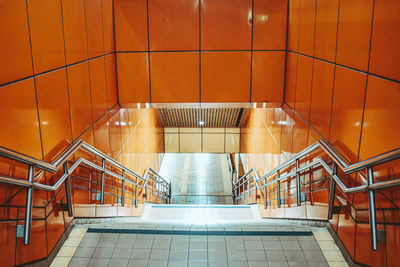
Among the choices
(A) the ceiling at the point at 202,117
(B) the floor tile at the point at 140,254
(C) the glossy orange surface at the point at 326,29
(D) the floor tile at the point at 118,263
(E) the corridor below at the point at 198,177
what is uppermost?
(C) the glossy orange surface at the point at 326,29

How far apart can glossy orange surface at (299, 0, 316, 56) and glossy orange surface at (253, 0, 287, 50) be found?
2.68ft

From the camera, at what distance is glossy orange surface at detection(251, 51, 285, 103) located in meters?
5.61

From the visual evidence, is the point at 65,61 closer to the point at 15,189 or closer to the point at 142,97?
the point at 15,189

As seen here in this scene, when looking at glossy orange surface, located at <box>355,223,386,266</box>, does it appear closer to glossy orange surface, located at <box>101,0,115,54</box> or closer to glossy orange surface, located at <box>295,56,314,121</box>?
glossy orange surface, located at <box>295,56,314,121</box>

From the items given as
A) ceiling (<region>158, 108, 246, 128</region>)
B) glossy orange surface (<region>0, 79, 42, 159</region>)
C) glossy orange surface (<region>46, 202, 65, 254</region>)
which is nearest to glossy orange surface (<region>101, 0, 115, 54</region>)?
glossy orange surface (<region>0, 79, 42, 159</region>)

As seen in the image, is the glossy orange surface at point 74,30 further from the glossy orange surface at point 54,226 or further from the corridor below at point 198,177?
the corridor below at point 198,177

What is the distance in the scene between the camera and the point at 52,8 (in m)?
3.07

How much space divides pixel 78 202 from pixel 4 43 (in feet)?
7.26

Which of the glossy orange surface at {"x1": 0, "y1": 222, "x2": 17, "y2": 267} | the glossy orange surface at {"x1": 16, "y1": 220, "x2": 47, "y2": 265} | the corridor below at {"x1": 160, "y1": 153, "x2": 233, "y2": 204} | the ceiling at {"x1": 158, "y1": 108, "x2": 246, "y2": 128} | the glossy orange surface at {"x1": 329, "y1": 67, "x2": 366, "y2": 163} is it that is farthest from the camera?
the corridor below at {"x1": 160, "y1": 153, "x2": 233, "y2": 204}

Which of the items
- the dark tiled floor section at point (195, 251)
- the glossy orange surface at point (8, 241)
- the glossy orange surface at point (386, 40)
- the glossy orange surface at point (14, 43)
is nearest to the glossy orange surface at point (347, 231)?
the dark tiled floor section at point (195, 251)

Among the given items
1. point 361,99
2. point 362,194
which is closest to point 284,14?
point 361,99

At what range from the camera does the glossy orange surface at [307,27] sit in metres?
4.13

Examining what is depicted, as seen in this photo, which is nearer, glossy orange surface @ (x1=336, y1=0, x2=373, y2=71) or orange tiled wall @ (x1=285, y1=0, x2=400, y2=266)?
orange tiled wall @ (x1=285, y1=0, x2=400, y2=266)

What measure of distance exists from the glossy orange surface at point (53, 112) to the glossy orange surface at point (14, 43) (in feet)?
0.83
